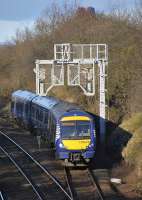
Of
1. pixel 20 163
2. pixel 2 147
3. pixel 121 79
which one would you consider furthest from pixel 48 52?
pixel 20 163

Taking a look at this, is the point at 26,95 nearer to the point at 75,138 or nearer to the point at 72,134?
the point at 72,134

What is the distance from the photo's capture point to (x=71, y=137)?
24.9m

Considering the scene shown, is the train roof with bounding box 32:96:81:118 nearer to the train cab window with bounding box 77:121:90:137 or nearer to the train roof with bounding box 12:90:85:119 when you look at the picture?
the train roof with bounding box 12:90:85:119

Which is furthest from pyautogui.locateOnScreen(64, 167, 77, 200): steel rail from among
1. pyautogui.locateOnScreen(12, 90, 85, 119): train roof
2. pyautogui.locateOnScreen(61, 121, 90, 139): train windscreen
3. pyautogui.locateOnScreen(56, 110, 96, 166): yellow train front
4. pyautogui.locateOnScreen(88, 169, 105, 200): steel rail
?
pyautogui.locateOnScreen(12, 90, 85, 119): train roof

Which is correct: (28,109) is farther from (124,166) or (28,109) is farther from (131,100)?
(124,166)

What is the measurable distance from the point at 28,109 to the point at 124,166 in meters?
13.5

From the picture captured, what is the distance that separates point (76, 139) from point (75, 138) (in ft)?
0.19

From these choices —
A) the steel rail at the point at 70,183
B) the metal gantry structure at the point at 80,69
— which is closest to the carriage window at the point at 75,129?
the steel rail at the point at 70,183

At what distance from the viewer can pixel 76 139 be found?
976 inches

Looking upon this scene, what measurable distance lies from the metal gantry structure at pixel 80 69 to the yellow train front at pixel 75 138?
20.1 ft

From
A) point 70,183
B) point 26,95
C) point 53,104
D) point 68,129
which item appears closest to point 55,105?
point 53,104

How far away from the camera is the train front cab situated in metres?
24.6

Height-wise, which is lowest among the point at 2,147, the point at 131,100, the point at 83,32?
the point at 2,147

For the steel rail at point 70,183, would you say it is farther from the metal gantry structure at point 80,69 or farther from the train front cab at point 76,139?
the metal gantry structure at point 80,69
